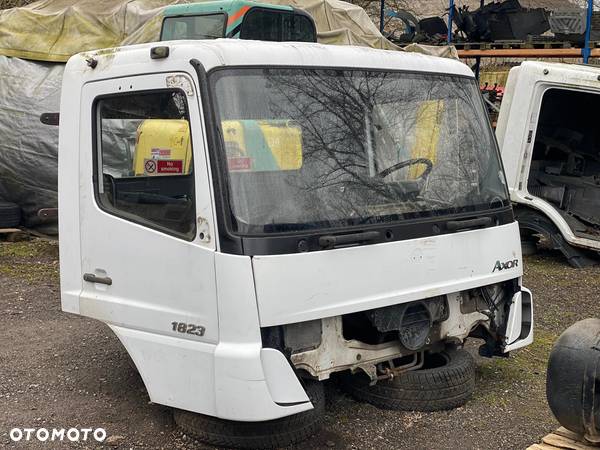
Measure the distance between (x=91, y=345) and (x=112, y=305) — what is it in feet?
6.10

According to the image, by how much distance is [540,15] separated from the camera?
1296 cm

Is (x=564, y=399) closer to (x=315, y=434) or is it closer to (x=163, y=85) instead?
(x=315, y=434)

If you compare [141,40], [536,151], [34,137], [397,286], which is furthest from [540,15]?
[397,286]

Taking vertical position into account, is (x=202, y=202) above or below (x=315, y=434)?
above

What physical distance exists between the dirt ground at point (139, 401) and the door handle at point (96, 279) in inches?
33.3

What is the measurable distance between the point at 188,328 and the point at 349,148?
3.95 feet

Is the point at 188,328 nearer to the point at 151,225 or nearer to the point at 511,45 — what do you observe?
the point at 151,225

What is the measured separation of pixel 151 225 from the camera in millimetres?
3939

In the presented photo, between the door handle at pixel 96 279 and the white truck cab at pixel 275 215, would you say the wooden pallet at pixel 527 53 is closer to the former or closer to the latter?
the white truck cab at pixel 275 215

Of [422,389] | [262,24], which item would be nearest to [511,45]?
[262,24]

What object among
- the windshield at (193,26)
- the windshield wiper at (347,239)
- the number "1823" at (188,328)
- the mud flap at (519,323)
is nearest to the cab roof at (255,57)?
the windshield wiper at (347,239)

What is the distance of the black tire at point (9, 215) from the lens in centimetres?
970

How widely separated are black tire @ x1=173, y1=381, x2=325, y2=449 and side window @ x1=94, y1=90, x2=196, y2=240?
1.04m

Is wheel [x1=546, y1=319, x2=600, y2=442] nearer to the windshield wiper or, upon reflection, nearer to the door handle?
the windshield wiper
